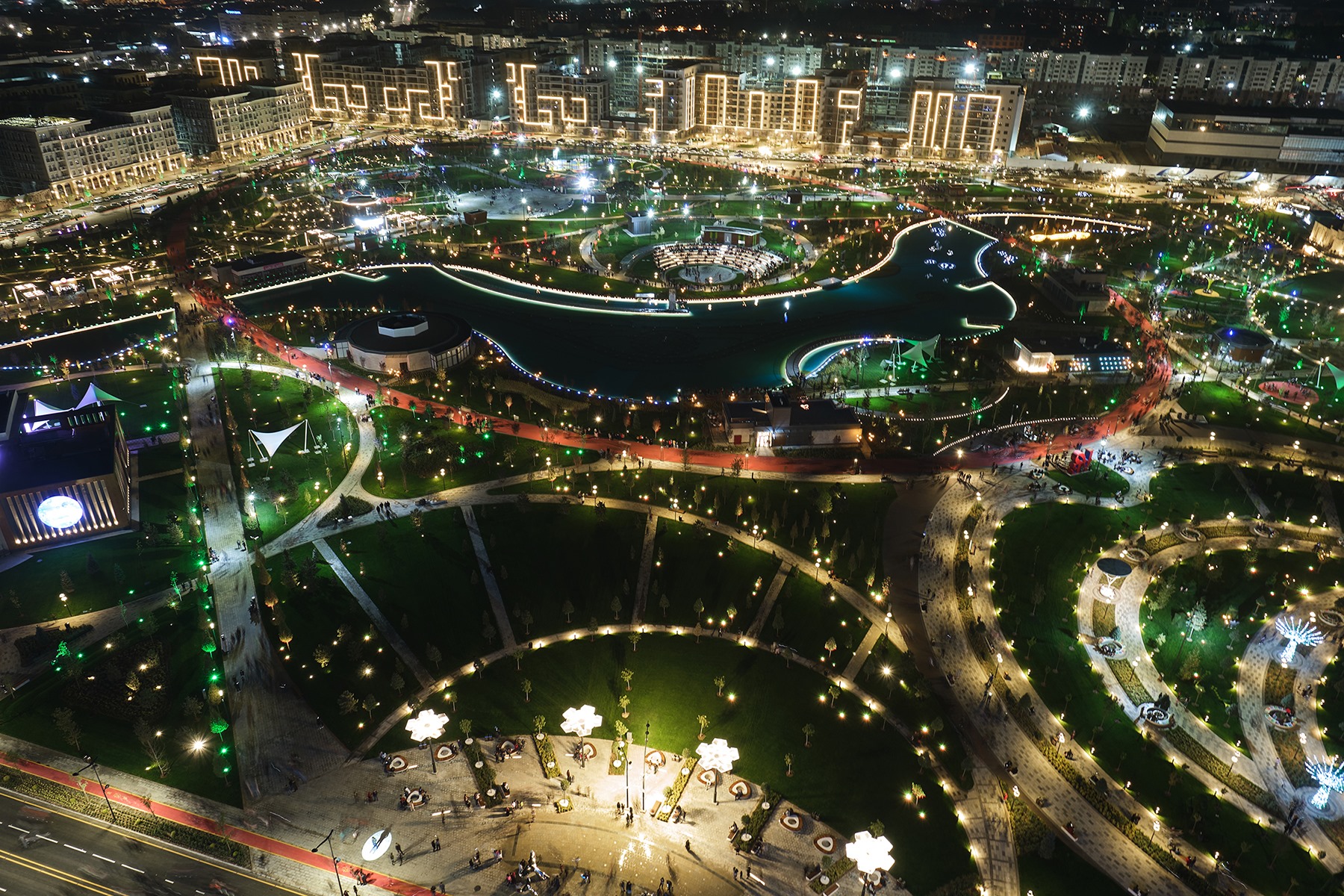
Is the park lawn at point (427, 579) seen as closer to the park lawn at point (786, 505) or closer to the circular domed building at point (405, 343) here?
the park lawn at point (786, 505)

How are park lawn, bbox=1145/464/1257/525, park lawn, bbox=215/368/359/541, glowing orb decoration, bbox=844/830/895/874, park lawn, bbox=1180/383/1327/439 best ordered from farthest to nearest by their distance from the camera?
1. park lawn, bbox=1180/383/1327/439
2. park lawn, bbox=215/368/359/541
3. park lawn, bbox=1145/464/1257/525
4. glowing orb decoration, bbox=844/830/895/874

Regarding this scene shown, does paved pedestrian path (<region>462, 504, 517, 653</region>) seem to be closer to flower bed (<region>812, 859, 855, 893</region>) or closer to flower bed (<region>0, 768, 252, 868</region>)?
flower bed (<region>0, 768, 252, 868</region>)

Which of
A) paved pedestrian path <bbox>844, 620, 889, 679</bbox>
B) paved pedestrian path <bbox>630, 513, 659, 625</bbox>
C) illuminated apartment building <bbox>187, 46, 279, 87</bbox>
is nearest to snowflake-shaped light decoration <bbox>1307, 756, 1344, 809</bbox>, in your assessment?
paved pedestrian path <bbox>844, 620, 889, 679</bbox>

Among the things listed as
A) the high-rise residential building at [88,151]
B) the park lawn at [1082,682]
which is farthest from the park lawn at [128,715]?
the high-rise residential building at [88,151]

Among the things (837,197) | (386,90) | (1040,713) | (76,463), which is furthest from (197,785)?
(386,90)

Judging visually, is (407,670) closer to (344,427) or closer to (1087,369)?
(344,427)

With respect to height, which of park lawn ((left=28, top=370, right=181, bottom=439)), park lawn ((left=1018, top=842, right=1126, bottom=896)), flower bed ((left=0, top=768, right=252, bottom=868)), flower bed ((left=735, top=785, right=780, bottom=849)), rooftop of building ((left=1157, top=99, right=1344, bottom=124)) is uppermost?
rooftop of building ((left=1157, top=99, right=1344, bottom=124))
